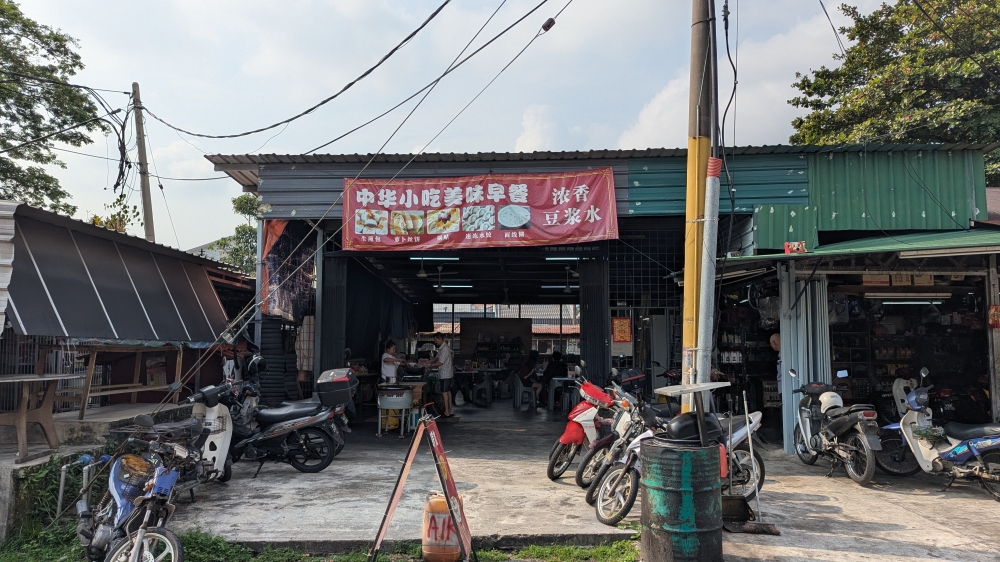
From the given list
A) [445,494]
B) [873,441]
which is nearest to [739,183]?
[873,441]

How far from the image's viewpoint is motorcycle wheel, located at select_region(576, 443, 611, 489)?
6.53 meters

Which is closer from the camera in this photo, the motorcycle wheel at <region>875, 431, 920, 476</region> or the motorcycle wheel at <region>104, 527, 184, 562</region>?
the motorcycle wheel at <region>104, 527, 184, 562</region>

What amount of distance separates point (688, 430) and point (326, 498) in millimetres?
3605

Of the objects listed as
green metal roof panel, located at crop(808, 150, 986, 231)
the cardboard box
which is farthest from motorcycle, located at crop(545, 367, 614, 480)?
the cardboard box

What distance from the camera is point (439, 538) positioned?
15.4 ft

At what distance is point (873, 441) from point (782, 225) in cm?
326

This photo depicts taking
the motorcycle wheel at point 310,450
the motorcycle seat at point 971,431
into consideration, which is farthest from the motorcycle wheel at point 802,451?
the motorcycle wheel at point 310,450

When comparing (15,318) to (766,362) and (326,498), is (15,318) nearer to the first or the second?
(326,498)

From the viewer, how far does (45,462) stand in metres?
5.38

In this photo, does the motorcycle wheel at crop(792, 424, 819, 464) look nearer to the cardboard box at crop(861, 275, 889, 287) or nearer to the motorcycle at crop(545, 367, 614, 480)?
the cardboard box at crop(861, 275, 889, 287)

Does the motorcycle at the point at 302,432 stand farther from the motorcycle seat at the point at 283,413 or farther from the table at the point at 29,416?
the table at the point at 29,416

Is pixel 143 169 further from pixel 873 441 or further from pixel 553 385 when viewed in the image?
pixel 873 441

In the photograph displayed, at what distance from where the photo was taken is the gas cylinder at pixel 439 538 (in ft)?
15.4

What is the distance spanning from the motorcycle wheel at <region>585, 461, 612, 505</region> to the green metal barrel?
45.8 inches
